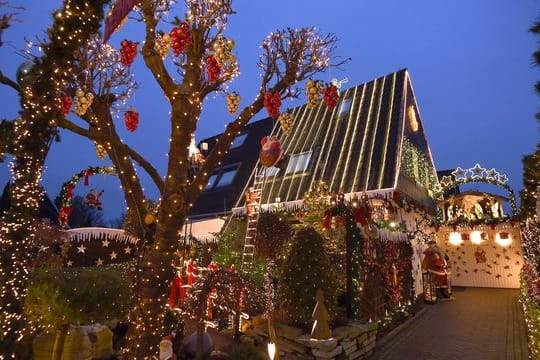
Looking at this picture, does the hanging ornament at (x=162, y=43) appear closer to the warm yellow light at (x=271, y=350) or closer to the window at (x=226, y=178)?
the warm yellow light at (x=271, y=350)

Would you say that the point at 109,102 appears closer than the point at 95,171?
Yes

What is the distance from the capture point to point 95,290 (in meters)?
5.00

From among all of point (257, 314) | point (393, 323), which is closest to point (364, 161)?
point (393, 323)

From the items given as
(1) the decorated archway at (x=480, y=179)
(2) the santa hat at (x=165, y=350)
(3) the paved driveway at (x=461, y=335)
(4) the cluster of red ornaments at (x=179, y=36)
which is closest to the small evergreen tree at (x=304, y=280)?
(3) the paved driveway at (x=461, y=335)

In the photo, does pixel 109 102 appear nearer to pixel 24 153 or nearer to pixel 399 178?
pixel 24 153

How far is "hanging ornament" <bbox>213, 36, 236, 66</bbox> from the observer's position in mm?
5688

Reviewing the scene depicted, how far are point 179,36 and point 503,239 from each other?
61.5 feet

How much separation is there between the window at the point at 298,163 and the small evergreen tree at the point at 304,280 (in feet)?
30.1

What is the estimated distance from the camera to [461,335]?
30.3 ft

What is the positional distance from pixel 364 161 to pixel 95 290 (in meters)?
11.7

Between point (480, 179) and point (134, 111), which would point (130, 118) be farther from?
point (480, 179)

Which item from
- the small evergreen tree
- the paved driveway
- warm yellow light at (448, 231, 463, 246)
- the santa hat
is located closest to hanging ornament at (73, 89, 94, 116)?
the santa hat

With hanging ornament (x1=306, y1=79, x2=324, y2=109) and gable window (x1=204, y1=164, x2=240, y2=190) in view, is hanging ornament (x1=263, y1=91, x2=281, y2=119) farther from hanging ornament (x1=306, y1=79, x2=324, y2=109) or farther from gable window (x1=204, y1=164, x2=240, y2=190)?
gable window (x1=204, y1=164, x2=240, y2=190)

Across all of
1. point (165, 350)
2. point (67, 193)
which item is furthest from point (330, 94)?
point (67, 193)
